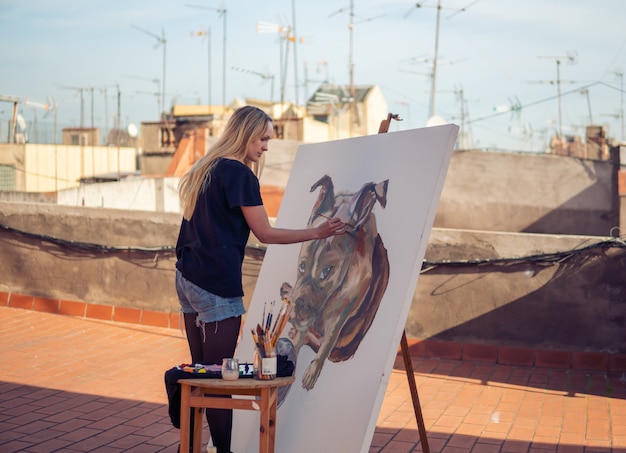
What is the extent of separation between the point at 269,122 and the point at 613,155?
11422mm

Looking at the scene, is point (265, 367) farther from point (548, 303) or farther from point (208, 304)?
point (548, 303)

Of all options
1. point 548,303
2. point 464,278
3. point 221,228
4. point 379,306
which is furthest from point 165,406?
point 548,303

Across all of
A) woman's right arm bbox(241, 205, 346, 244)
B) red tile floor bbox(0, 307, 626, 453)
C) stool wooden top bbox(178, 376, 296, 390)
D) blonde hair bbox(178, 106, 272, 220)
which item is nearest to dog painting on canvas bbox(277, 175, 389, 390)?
woman's right arm bbox(241, 205, 346, 244)

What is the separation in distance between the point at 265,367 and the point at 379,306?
548mm

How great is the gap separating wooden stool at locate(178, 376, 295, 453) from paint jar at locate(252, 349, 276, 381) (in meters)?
0.03

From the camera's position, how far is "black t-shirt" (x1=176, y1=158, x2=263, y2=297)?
321 cm

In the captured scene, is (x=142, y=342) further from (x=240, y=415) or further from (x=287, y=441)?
(x=287, y=441)

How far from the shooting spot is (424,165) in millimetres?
3266

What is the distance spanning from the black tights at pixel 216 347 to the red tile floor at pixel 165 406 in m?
1.02

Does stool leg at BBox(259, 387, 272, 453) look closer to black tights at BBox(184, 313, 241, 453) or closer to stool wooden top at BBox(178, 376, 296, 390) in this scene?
stool wooden top at BBox(178, 376, 296, 390)

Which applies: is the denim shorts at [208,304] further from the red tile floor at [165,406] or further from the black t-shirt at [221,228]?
the red tile floor at [165,406]

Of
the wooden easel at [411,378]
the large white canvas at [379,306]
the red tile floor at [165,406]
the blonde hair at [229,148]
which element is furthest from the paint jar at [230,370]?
the red tile floor at [165,406]

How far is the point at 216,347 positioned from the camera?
3316mm

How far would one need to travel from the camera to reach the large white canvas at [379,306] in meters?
3.05
